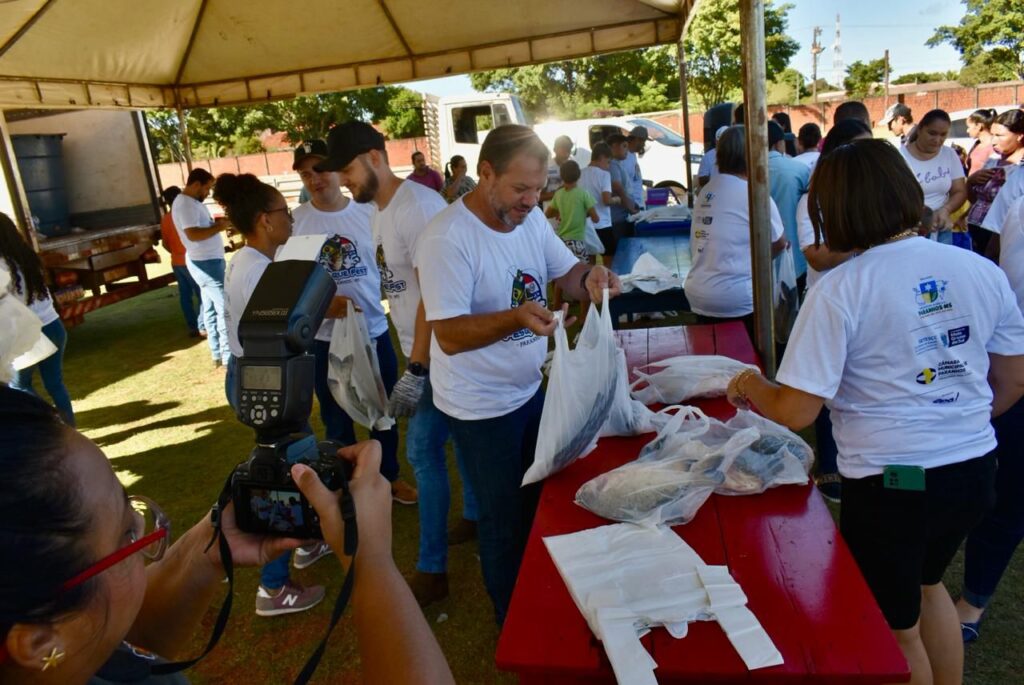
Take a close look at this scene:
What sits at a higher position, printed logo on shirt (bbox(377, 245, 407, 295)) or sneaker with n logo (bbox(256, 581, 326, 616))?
printed logo on shirt (bbox(377, 245, 407, 295))

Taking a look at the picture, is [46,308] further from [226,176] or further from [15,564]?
[15,564]

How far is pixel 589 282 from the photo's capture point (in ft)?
7.32

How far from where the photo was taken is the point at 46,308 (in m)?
3.70

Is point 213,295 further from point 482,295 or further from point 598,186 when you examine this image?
point 482,295

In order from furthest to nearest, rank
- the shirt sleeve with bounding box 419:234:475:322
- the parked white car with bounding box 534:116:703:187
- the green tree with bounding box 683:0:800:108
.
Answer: the green tree with bounding box 683:0:800:108 < the parked white car with bounding box 534:116:703:187 < the shirt sleeve with bounding box 419:234:475:322

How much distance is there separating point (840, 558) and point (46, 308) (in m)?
4.00

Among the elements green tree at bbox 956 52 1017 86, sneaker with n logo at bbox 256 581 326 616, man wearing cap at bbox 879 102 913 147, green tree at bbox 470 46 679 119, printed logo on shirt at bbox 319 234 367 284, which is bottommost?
sneaker with n logo at bbox 256 581 326 616

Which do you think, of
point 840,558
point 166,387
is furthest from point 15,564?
point 166,387

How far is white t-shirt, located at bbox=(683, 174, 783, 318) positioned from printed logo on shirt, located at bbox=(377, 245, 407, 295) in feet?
5.25

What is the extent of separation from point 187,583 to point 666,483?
1.09 metres

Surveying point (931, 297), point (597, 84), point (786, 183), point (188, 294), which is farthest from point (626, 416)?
point (597, 84)

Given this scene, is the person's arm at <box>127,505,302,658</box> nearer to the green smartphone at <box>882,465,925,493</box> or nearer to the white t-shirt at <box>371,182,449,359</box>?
the green smartphone at <box>882,465,925,493</box>

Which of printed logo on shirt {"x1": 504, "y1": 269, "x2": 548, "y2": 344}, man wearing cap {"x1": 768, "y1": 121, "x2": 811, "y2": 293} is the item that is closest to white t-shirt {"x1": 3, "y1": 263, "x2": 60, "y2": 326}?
printed logo on shirt {"x1": 504, "y1": 269, "x2": 548, "y2": 344}

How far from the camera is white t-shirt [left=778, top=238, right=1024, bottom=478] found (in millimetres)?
1504
